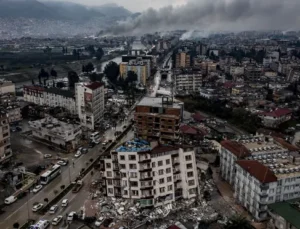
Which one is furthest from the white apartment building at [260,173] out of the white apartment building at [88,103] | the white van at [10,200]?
the white apartment building at [88,103]

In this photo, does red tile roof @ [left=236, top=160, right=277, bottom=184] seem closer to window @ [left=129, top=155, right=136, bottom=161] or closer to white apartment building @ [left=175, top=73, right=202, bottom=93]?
window @ [left=129, top=155, right=136, bottom=161]

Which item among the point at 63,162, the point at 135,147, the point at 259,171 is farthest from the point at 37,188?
the point at 259,171

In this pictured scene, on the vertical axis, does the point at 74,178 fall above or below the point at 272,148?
below

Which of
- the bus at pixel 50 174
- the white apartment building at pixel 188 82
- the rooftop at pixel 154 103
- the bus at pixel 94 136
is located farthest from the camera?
the white apartment building at pixel 188 82

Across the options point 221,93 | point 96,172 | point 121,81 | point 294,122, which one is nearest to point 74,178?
point 96,172

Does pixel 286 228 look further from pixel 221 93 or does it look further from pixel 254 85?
pixel 254 85

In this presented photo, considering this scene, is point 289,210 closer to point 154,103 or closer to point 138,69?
point 154,103

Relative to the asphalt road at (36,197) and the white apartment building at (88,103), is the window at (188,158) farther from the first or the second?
the white apartment building at (88,103)
